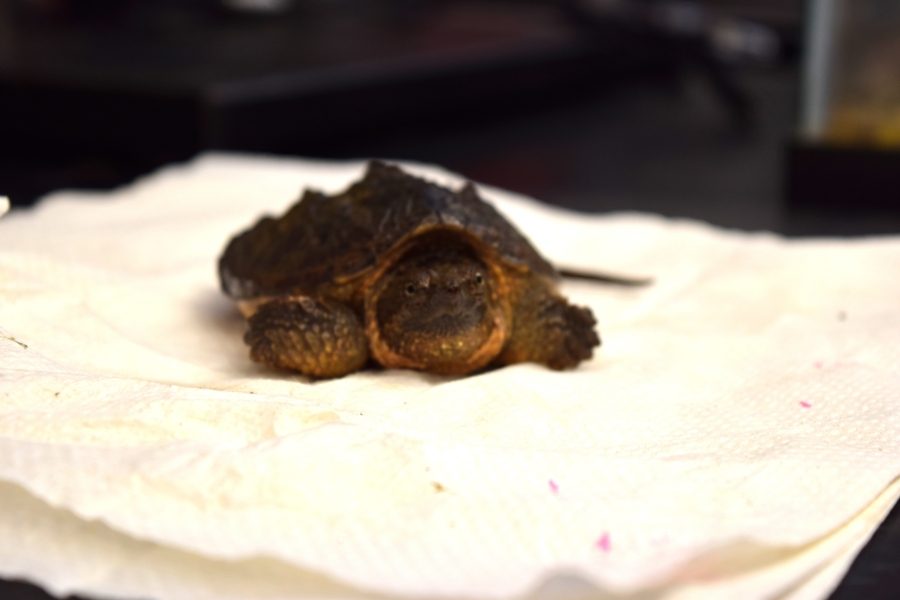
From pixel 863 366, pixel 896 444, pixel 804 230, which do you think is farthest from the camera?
pixel 804 230

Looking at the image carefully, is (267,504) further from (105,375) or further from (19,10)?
(19,10)

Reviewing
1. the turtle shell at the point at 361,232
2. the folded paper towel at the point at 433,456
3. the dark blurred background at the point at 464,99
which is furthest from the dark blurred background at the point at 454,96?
the turtle shell at the point at 361,232

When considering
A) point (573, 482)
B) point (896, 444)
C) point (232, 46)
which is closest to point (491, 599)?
point (573, 482)

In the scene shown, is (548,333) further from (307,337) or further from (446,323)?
(307,337)

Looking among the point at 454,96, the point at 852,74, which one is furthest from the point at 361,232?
the point at 454,96

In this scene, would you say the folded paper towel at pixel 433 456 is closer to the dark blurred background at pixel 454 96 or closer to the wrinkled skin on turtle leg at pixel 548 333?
the wrinkled skin on turtle leg at pixel 548 333

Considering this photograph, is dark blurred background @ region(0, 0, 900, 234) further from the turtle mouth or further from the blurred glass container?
the turtle mouth

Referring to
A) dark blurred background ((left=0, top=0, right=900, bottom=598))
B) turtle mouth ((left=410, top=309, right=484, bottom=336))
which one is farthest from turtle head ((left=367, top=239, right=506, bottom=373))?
dark blurred background ((left=0, top=0, right=900, bottom=598))
